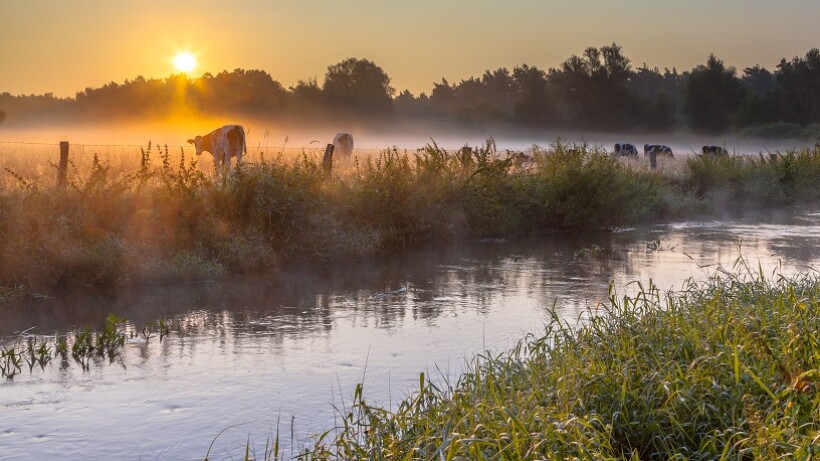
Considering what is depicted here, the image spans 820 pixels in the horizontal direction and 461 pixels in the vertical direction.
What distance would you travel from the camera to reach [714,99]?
6175 cm

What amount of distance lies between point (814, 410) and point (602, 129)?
2311 inches

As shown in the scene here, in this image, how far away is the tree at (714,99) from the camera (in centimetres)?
6172

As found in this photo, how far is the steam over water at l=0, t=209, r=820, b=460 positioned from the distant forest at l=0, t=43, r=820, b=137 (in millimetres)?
45381

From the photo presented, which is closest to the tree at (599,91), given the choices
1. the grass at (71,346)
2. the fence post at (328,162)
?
the fence post at (328,162)

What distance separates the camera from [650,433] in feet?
17.1

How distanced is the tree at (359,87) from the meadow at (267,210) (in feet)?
140

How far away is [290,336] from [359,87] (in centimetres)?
5631

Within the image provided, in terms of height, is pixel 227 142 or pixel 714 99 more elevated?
pixel 714 99

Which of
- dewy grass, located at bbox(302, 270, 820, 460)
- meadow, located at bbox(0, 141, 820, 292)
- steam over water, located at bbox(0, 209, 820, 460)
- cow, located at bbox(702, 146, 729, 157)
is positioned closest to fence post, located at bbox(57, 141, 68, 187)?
meadow, located at bbox(0, 141, 820, 292)

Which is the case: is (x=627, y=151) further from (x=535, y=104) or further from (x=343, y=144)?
(x=535, y=104)

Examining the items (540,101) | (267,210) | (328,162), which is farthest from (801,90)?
(267,210)

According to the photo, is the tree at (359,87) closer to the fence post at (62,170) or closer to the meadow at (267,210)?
the meadow at (267,210)

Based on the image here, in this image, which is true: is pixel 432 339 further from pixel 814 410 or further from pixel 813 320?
pixel 814 410

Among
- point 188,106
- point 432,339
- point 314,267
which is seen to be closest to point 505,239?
point 314,267
